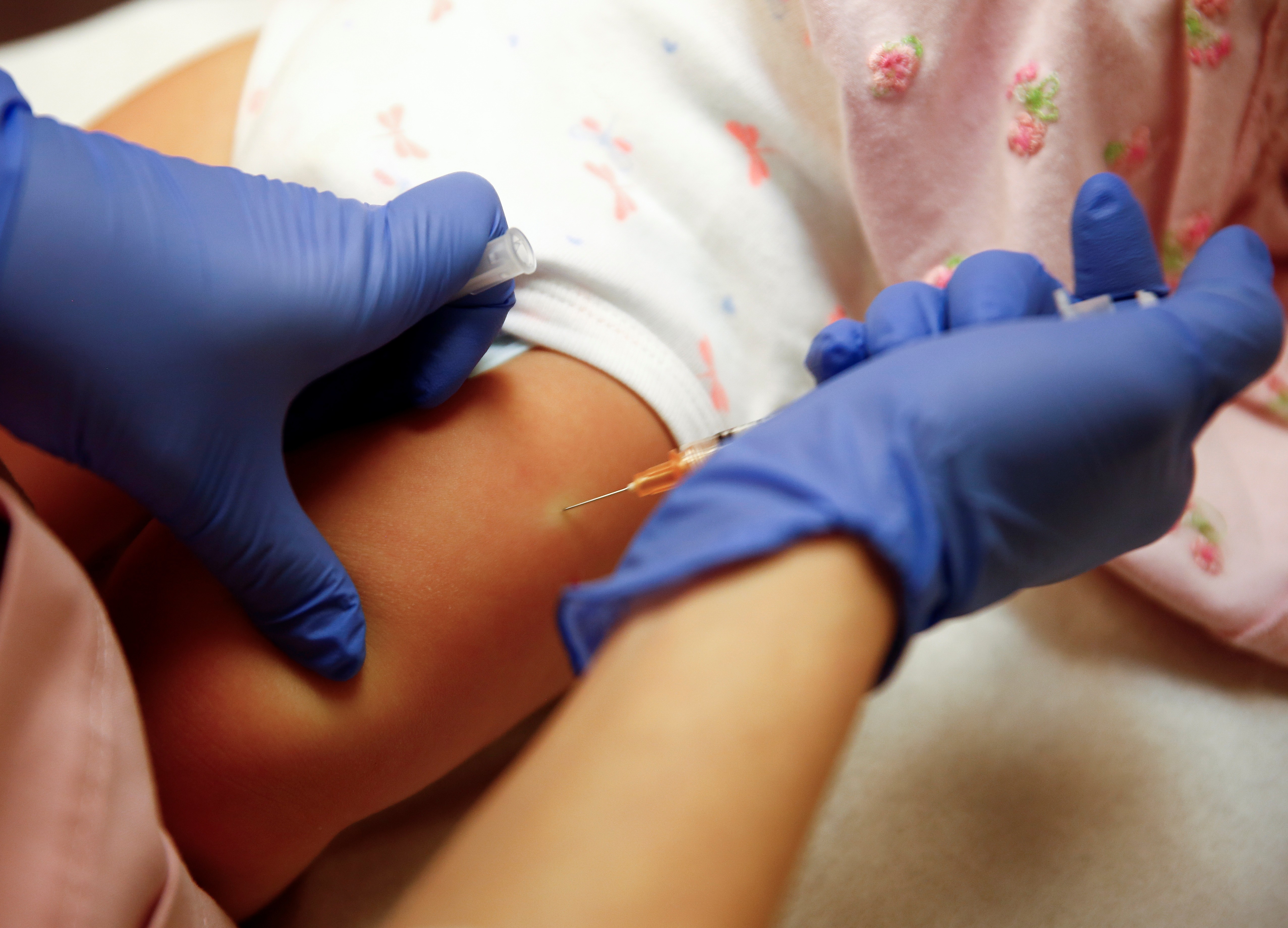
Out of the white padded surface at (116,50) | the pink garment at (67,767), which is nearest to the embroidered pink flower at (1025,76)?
the pink garment at (67,767)

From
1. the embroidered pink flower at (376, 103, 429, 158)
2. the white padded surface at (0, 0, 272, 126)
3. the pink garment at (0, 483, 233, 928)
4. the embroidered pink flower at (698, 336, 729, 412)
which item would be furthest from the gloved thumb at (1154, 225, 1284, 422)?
the white padded surface at (0, 0, 272, 126)

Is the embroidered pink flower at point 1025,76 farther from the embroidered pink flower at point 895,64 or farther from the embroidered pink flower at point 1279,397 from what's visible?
the embroidered pink flower at point 1279,397

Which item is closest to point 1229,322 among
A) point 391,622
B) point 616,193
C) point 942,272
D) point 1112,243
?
point 1112,243

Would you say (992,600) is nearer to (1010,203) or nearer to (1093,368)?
(1093,368)

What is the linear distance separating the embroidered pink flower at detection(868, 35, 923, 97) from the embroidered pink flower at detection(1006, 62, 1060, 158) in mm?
99

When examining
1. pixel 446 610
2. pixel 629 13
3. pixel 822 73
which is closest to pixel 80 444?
pixel 446 610

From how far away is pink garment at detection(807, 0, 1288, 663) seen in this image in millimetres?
772

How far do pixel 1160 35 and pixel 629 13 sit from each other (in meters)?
0.51

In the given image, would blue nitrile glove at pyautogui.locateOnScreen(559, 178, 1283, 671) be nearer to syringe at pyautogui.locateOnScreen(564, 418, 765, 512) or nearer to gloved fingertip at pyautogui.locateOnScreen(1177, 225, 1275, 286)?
gloved fingertip at pyautogui.locateOnScreen(1177, 225, 1275, 286)

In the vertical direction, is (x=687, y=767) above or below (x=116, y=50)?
below

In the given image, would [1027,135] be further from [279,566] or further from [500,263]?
[279,566]

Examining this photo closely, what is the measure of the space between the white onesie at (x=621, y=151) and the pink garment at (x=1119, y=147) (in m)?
0.08

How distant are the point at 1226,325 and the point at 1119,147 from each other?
0.32m

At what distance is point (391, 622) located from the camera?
2.26 feet
